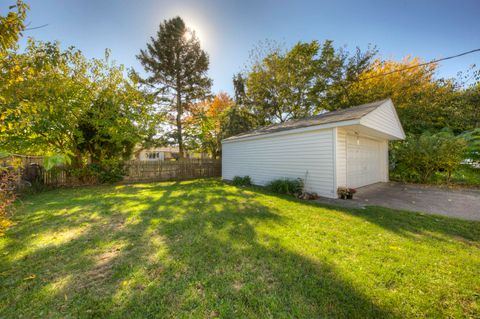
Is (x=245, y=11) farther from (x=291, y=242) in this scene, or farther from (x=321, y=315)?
(x=321, y=315)

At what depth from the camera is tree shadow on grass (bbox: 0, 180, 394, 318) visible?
1.60 metres

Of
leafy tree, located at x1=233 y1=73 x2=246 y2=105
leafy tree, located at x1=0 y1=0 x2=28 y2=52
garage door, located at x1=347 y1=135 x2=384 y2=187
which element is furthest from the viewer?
leafy tree, located at x1=233 y1=73 x2=246 y2=105

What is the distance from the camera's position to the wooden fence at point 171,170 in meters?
10.1

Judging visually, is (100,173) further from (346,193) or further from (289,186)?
(346,193)

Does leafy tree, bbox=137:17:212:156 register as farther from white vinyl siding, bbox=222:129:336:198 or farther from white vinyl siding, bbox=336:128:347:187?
white vinyl siding, bbox=336:128:347:187

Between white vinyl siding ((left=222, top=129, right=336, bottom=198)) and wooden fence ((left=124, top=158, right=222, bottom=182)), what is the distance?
3093 mm

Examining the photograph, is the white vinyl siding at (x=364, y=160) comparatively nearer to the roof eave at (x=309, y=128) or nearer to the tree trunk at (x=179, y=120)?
the roof eave at (x=309, y=128)

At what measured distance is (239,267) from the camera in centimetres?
219

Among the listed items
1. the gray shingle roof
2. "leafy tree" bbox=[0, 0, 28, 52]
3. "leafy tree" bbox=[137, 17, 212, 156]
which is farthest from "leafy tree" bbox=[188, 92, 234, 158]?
"leafy tree" bbox=[0, 0, 28, 52]

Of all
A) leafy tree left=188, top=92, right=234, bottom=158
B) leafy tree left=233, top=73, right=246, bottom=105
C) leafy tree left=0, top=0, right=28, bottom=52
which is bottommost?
leafy tree left=0, top=0, right=28, bottom=52

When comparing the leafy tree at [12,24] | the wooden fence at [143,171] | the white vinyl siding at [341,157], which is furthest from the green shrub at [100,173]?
the white vinyl siding at [341,157]

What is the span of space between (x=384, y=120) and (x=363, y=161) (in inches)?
73.3

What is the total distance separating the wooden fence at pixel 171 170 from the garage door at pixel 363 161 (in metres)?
8.43

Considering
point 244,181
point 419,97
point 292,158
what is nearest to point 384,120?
point 292,158
